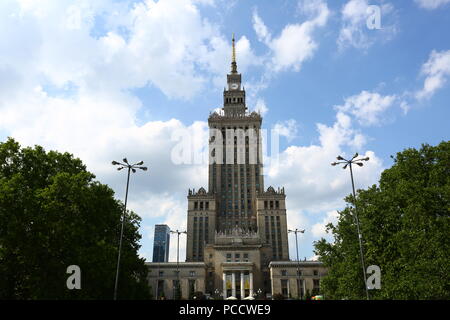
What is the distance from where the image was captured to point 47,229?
94.4ft

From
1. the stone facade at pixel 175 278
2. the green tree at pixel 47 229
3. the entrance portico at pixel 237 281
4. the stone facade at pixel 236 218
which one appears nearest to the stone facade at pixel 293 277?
the stone facade at pixel 236 218

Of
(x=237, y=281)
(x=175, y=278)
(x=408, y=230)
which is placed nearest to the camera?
(x=408, y=230)

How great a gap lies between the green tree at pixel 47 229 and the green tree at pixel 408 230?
84.5 feet

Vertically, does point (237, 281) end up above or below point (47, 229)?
below

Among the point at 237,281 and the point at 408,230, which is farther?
the point at 237,281

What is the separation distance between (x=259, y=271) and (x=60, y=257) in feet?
265

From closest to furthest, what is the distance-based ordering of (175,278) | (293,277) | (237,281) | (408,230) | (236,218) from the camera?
Result: (408,230), (237,281), (175,278), (293,277), (236,218)

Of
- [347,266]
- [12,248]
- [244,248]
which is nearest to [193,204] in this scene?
[244,248]

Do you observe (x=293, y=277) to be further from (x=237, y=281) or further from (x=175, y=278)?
(x=175, y=278)

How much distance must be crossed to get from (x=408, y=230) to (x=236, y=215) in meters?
97.3

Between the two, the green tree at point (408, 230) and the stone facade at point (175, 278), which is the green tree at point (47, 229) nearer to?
the green tree at point (408, 230)

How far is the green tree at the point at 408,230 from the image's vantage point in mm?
27172

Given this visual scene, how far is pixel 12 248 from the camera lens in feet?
88.4

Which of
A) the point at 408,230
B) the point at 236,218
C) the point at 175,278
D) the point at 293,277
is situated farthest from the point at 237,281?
the point at 408,230
